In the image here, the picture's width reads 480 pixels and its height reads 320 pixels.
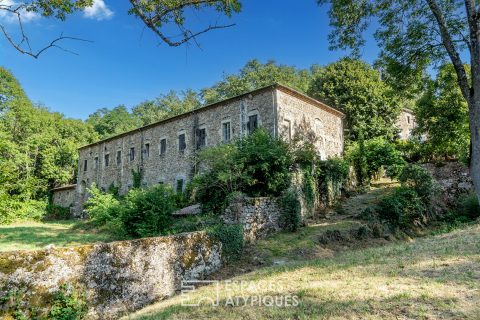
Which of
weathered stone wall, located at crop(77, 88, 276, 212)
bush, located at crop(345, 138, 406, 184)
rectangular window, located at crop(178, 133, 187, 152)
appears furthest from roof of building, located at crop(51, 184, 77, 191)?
bush, located at crop(345, 138, 406, 184)

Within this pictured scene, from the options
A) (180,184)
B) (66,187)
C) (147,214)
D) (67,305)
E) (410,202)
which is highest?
(66,187)

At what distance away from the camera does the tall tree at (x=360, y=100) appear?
86.1 feet

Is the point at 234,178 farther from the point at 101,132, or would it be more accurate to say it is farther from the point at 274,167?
the point at 101,132

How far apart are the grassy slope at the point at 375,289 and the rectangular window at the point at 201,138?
49.3ft

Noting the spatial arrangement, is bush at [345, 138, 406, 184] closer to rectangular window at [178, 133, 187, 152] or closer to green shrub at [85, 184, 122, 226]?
rectangular window at [178, 133, 187, 152]

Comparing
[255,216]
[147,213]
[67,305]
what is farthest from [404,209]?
[67,305]

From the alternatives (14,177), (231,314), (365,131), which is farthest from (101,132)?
(231,314)

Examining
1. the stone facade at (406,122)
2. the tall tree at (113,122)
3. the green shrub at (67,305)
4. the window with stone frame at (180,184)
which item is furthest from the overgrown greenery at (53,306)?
the tall tree at (113,122)

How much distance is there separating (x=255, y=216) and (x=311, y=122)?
1066 centimetres

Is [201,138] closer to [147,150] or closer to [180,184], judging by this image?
[180,184]

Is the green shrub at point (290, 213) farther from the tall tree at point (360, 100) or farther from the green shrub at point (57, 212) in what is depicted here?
the green shrub at point (57, 212)

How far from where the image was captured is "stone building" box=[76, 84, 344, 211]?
18.3 meters

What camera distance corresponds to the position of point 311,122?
20.5 m

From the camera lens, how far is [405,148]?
2303cm
